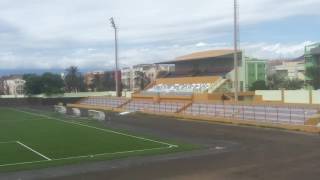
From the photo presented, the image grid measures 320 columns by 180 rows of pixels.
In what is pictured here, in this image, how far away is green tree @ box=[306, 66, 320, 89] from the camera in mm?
82500

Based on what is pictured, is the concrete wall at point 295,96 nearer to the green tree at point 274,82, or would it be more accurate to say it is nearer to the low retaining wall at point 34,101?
the green tree at point 274,82

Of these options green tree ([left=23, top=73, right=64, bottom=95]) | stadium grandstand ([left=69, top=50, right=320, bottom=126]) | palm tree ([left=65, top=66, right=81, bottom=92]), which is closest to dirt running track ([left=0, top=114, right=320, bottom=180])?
stadium grandstand ([left=69, top=50, right=320, bottom=126])

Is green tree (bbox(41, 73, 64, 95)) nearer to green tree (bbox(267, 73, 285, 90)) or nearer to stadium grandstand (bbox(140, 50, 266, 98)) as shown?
stadium grandstand (bbox(140, 50, 266, 98))

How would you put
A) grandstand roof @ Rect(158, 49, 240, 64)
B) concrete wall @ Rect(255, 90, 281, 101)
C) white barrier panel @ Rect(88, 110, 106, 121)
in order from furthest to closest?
grandstand roof @ Rect(158, 49, 240, 64), concrete wall @ Rect(255, 90, 281, 101), white barrier panel @ Rect(88, 110, 106, 121)

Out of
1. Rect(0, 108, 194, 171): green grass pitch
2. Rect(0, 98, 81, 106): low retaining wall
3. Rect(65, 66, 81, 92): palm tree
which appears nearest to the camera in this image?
Rect(0, 108, 194, 171): green grass pitch

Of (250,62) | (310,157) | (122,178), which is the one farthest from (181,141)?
(250,62)

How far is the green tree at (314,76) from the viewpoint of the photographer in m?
82.5

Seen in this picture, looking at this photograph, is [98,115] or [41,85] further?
[41,85]

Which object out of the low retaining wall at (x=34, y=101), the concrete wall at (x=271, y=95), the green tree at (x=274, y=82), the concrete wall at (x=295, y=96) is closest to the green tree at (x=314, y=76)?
the green tree at (x=274, y=82)

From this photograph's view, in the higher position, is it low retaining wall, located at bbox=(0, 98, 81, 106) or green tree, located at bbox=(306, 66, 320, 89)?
green tree, located at bbox=(306, 66, 320, 89)

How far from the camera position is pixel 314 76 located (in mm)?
85062

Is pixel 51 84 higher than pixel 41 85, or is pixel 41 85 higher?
pixel 51 84

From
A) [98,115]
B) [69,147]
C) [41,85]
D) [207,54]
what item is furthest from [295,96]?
[41,85]

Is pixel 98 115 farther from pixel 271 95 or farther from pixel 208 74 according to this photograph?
pixel 208 74
